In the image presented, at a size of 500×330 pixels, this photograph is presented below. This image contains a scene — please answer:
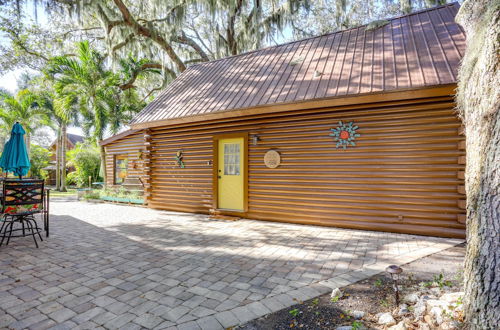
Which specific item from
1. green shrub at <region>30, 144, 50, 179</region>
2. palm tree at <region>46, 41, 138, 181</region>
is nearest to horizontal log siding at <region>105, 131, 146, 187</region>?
palm tree at <region>46, 41, 138, 181</region>

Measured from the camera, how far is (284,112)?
5.63m

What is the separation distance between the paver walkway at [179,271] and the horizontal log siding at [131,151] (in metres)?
4.60

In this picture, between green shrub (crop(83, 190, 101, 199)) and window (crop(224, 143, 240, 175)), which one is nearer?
window (crop(224, 143, 240, 175))

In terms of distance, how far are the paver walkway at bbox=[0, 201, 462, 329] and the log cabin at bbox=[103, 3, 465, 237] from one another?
24.9 inches

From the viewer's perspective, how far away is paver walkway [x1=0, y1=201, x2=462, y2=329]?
6.95 feet

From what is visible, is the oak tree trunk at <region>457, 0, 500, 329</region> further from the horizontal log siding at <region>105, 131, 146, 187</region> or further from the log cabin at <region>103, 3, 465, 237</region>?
the horizontal log siding at <region>105, 131, 146, 187</region>

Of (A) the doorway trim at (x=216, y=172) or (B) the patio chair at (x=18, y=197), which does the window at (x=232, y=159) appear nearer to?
(A) the doorway trim at (x=216, y=172)

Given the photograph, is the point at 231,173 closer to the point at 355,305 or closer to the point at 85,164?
the point at 355,305

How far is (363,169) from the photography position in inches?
193

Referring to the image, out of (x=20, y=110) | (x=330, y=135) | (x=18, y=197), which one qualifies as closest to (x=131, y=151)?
(x=18, y=197)

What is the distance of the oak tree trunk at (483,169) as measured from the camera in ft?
5.13

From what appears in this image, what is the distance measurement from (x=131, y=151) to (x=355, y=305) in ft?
31.8

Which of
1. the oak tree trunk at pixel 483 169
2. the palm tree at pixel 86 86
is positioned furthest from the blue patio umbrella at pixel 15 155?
the palm tree at pixel 86 86

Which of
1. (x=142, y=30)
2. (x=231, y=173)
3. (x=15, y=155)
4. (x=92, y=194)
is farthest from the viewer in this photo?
(x=142, y=30)
